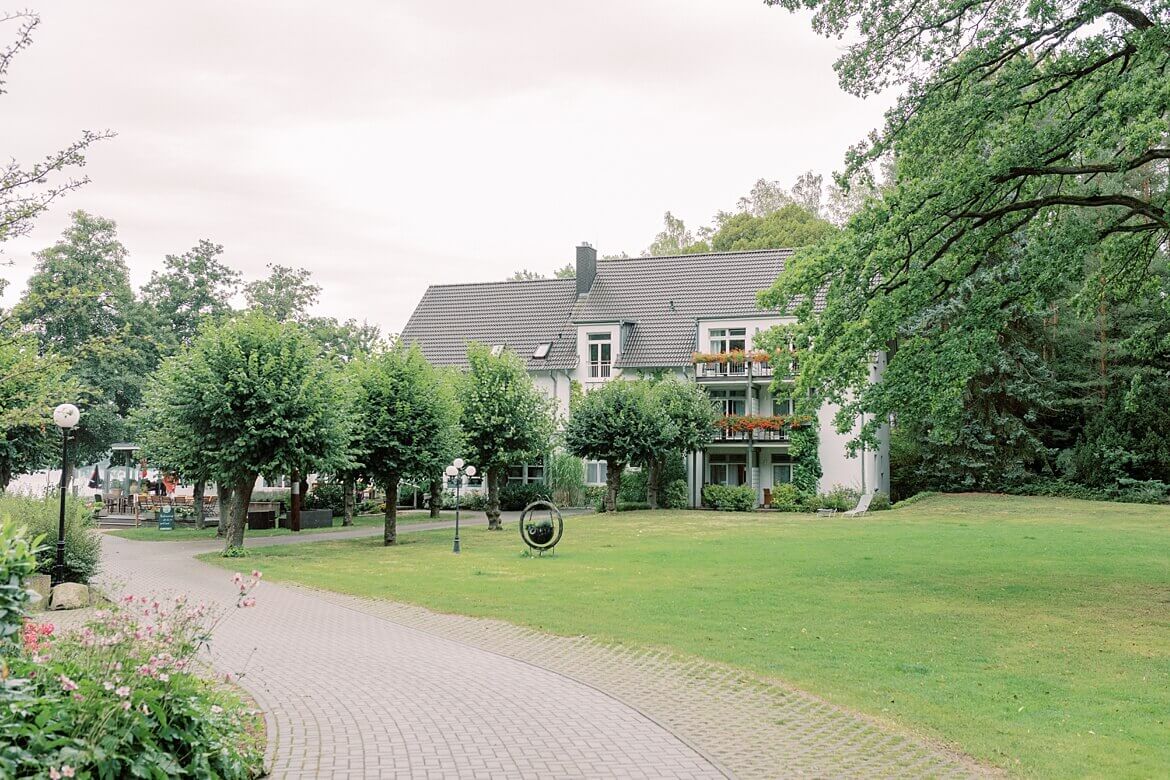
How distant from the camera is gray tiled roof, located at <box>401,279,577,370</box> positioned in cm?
4888

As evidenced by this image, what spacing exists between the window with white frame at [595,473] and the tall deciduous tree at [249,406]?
22818 millimetres

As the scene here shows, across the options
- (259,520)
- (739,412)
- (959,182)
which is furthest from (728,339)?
(959,182)

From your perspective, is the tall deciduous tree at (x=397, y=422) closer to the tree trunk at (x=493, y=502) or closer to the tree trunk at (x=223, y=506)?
the tree trunk at (x=493, y=502)

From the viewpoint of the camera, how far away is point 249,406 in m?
24.3

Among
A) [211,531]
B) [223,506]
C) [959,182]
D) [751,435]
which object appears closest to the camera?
[959,182]

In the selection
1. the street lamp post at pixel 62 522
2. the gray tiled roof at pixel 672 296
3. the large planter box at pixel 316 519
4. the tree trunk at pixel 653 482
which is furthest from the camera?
the gray tiled roof at pixel 672 296

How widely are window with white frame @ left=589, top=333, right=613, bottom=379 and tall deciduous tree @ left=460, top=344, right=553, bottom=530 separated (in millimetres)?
12317

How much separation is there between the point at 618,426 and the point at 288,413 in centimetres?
1717

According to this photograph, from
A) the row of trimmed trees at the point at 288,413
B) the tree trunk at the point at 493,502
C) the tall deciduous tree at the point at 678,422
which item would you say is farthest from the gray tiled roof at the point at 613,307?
the row of trimmed trees at the point at 288,413

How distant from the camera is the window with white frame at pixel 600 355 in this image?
46969 mm

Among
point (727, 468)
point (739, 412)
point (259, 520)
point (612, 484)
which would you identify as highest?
point (739, 412)

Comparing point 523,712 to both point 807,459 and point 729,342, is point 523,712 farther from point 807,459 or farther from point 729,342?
point 729,342

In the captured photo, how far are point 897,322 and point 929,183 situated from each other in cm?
231

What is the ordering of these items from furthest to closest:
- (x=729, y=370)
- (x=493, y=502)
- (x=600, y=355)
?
(x=600, y=355) < (x=729, y=370) < (x=493, y=502)
